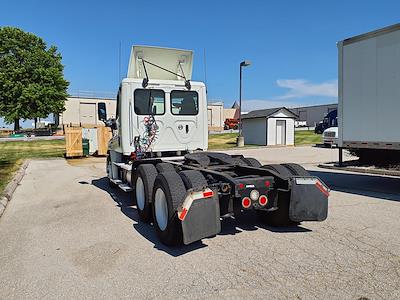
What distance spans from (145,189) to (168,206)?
58.8 inches

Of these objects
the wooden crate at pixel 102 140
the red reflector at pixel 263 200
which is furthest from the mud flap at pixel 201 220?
the wooden crate at pixel 102 140

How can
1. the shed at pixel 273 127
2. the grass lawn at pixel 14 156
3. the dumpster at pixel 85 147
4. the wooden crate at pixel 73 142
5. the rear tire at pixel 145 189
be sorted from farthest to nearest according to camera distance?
the shed at pixel 273 127 < the dumpster at pixel 85 147 < the wooden crate at pixel 73 142 < the grass lawn at pixel 14 156 < the rear tire at pixel 145 189

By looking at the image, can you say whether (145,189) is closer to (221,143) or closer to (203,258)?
(203,258)

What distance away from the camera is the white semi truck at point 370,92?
838 centimetres

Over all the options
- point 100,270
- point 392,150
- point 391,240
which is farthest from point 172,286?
point 392,150

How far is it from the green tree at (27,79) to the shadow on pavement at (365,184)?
47.7 m

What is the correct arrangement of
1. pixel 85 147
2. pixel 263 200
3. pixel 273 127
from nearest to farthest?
pixel 263 200
pixel 85 147
pixel 273 127

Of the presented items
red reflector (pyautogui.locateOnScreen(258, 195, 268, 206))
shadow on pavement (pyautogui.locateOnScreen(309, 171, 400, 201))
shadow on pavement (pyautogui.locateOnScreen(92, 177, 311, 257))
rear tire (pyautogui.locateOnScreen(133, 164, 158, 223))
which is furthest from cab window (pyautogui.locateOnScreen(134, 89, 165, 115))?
shadow on pavement (pyautogui.locateOnScreen(309, 171, 400, 201))

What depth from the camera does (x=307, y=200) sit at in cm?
516

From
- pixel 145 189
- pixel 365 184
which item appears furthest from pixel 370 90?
pixel 145 189

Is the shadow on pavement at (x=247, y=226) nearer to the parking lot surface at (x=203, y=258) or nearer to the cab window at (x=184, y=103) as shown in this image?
the parking lot surface at (x=203, y=258)

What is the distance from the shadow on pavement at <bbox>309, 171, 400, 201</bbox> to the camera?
888cm

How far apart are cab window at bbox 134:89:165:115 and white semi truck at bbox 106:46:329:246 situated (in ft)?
0.07

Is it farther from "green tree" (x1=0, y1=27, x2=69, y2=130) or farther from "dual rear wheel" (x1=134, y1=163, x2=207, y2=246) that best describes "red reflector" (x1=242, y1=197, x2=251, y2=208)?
"green tree" (x1=0, y1=27, x2=69, y2=130)
